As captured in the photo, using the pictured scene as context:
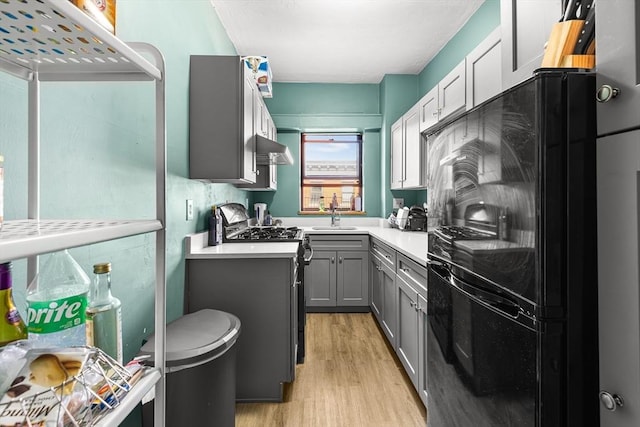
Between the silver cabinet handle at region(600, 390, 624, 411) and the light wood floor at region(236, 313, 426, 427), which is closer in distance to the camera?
the silver cabinet handle at region(600, 390, 624, 411)

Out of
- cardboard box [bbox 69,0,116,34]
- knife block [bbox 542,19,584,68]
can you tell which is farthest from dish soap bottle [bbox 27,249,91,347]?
knife block [bbox 542,19,584,68]

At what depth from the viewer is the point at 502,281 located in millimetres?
907

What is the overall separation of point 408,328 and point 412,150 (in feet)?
5.92

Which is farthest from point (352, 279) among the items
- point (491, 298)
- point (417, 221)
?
point (491, 298)

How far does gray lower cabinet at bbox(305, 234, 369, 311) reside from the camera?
145 inches

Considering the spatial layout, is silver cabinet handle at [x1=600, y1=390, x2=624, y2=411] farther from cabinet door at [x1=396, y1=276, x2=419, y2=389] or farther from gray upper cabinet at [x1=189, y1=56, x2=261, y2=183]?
gray upper cabinet at [x1=189, y1=56, x2=261, y2=183]

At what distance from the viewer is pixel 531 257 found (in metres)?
0.80

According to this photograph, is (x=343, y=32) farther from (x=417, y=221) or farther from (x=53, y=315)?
(x=53, y=315)

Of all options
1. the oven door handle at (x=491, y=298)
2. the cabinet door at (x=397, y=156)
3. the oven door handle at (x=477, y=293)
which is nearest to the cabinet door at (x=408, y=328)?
the oven door handle at (x=477, y=293)

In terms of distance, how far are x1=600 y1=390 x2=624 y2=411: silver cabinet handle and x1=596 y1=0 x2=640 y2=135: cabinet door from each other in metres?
0.56

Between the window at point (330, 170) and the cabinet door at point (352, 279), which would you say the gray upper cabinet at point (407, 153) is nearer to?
the window at point (330, 170)

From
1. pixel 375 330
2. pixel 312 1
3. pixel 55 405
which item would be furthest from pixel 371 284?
pixel 55 405

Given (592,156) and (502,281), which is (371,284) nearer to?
(502,281)

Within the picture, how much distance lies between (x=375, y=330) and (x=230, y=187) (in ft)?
6.43
